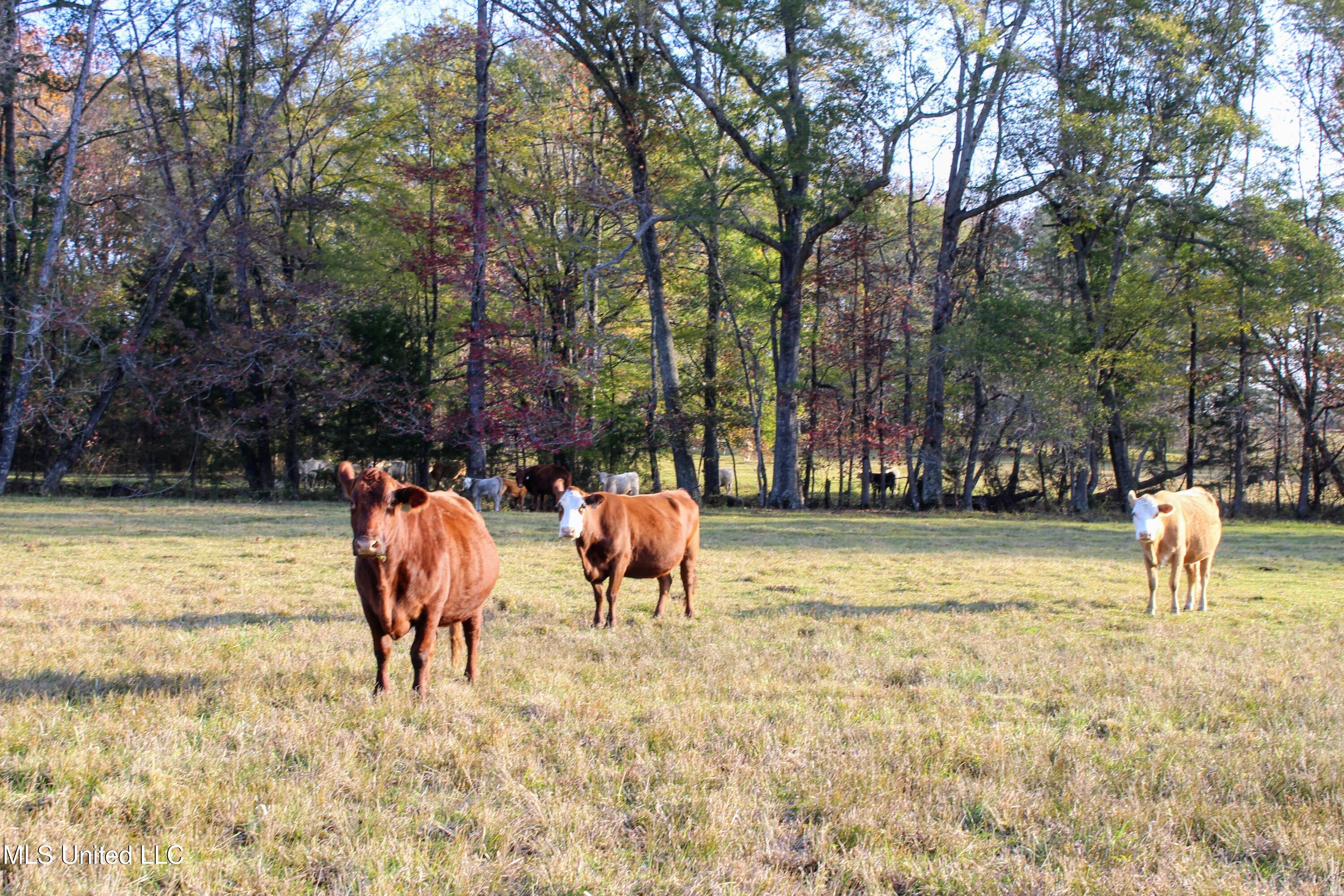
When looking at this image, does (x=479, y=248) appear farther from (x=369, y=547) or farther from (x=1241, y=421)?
(x=1241, y=421)

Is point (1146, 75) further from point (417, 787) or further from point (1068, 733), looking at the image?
point (417, 787)

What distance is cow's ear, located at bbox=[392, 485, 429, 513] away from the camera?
5.50 meters

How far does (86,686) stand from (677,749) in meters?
3.82

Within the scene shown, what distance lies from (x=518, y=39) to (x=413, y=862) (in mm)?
26445

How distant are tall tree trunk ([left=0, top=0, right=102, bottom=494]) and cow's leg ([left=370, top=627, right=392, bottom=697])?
72.8 ft

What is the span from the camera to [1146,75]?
2541 cm

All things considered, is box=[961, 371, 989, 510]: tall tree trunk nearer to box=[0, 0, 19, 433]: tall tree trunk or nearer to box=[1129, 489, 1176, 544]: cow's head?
box=[1129, 489, 1176, 544]: cow's head

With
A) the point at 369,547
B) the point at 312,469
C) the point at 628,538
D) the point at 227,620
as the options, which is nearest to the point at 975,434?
the point at 312,469

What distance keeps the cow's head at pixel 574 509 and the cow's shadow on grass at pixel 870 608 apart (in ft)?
6.22

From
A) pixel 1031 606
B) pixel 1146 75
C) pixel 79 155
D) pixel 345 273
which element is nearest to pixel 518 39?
pixel 345 273

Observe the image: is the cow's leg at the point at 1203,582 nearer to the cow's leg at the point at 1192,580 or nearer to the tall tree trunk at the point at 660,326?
the cow's leg at the point at 1192,580

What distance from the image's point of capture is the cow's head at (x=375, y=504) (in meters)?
5.24

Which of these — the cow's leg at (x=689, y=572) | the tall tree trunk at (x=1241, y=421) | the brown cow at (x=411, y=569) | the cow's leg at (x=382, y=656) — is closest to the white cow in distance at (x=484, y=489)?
the cow's leg at (x=689, y=572)

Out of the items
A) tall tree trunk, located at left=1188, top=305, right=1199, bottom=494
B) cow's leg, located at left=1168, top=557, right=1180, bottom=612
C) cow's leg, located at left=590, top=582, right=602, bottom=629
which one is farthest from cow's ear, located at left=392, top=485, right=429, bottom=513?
tall tree trunk, located at left=1188, top=305, right=1199, bottom=494
